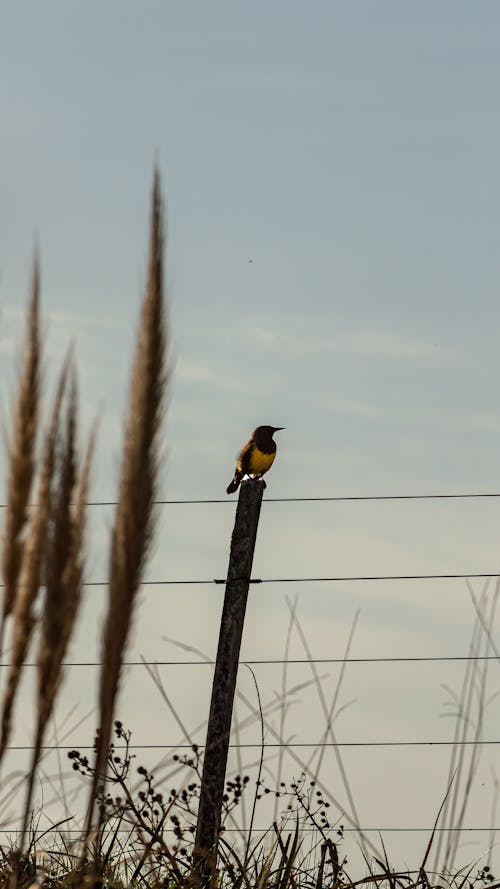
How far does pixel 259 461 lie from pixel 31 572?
4.81m

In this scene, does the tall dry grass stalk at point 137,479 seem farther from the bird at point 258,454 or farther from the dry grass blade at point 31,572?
the bird at point 258,454

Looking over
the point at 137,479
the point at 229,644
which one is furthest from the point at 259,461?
the point at 137,479

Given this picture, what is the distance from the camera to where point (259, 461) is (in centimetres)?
657

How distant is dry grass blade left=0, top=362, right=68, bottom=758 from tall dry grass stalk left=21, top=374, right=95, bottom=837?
3cm

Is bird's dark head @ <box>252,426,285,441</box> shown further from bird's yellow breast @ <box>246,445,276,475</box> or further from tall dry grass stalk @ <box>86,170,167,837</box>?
tall dry grass stalk @ <box>86,170,167,837</box>

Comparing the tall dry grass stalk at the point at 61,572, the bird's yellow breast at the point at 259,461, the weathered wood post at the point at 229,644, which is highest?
the bird's yellow breast at the point at 259,461

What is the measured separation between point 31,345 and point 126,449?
0.26m

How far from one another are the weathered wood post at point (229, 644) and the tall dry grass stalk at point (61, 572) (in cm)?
220

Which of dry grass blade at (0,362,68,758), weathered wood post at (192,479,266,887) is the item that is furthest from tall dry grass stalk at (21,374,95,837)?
weathered wood post at (192,479,266,887)

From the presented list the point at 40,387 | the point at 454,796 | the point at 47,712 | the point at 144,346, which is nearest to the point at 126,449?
the point at 144,346

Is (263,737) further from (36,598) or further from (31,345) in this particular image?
(31,345)

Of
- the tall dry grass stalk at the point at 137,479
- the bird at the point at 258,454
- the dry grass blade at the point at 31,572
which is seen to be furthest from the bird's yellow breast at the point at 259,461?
the tall dry grass stalk at the point at 137,479

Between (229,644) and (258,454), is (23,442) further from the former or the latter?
(258,454)

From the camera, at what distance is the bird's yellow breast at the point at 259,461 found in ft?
21.5
